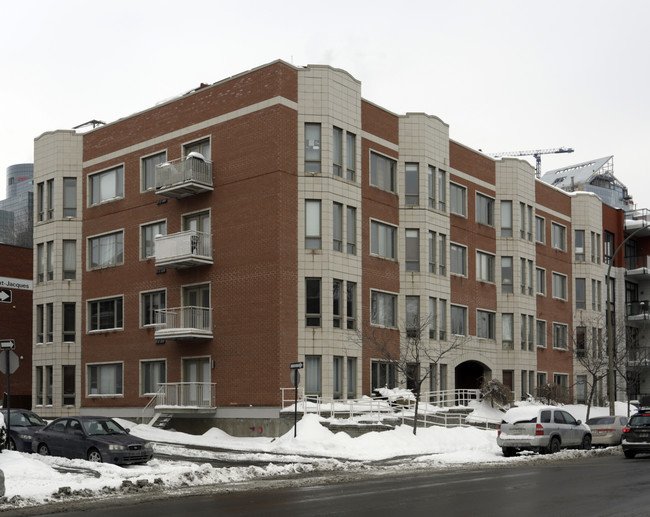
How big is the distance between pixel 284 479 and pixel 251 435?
49.0 ft

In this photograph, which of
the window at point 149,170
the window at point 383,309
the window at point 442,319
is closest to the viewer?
the window at point 383,309

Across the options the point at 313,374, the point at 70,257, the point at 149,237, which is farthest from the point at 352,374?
the point at 70,257

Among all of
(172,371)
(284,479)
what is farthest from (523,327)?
(284,479)

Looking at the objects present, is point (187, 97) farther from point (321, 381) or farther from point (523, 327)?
point (523, 327)

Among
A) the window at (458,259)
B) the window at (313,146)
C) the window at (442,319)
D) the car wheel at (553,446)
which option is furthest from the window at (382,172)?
the car wheel at (553,446)

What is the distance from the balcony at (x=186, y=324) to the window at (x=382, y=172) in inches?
383

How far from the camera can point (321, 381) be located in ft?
117

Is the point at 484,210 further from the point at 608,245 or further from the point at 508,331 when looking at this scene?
the point at 608,245

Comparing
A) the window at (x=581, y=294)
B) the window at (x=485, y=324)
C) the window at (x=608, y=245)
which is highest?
the window at (x=608, y=245)

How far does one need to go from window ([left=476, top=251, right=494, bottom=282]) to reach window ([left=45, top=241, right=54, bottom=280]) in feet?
73.3

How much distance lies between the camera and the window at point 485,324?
46625mm

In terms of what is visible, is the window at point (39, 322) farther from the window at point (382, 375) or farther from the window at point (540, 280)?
the window at point (540, 280)

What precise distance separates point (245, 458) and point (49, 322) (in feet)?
71.6

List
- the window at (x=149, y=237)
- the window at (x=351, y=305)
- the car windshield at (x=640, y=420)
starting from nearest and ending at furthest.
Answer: the car windshield at (x=640, y=420), the window at (x=351, y=305), the window at (x=149, y=237)
